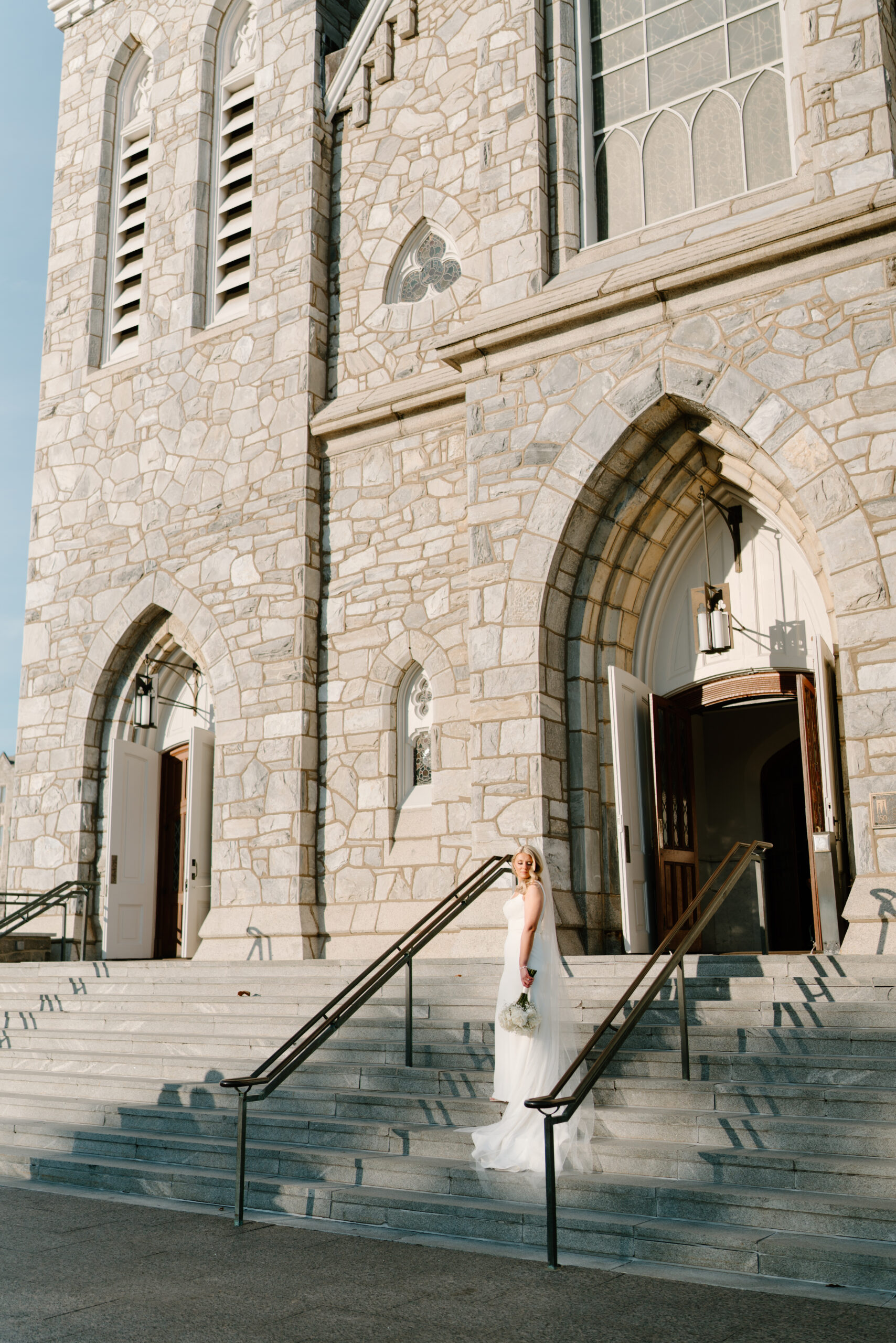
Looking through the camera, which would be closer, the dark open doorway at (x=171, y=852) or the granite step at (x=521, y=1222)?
the granite step at (x=521, y=1222)

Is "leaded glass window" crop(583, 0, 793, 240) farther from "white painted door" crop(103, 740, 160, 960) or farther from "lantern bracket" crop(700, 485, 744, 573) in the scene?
"white painted door" crop(103, 740, 160, 960)

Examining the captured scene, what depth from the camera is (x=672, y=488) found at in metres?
9.91

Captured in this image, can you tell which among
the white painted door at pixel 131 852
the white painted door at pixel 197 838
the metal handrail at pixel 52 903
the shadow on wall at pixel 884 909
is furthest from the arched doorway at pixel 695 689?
the metal handrail at pixel 52 903

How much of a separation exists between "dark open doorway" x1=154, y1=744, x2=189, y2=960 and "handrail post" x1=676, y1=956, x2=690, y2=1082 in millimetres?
7531

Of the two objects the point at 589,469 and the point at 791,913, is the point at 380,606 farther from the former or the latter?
the point at 791,913

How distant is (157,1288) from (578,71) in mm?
9994

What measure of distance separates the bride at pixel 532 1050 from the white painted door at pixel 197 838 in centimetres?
599

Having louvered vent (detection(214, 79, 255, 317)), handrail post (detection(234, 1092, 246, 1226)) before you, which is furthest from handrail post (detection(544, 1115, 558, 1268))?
louvered vent (detection(214, 79, 255, 317))

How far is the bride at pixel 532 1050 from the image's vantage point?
5473mm

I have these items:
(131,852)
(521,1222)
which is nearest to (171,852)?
(131,852)

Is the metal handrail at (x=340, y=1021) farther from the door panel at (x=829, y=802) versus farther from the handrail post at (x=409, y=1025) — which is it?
the door panel at (x=829, y=802)

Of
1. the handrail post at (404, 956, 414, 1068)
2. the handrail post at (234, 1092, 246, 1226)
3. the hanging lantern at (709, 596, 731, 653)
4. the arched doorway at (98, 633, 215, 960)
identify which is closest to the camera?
the handrail post at (234, 1092, 246, 1226)

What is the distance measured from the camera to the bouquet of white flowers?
5.89 m

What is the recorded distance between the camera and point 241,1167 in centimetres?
552
